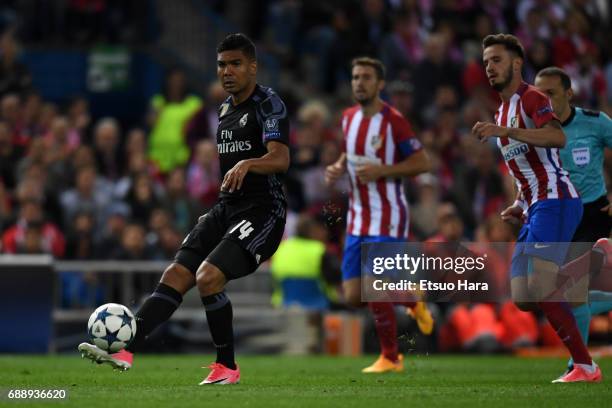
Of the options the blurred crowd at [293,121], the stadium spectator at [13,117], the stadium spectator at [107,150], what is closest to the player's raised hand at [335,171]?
the blurred crowd at [293,121]

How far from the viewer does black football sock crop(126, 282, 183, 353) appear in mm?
9625

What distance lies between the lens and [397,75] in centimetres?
2173

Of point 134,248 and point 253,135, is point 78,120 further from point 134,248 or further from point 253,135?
point 253,135

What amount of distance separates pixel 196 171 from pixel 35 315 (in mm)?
3634

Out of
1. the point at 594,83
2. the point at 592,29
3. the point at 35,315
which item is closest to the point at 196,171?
the point at 35,315

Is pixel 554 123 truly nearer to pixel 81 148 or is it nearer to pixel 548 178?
pixel 548 178

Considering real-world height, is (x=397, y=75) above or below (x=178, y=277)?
above

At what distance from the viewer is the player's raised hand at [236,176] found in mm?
9555

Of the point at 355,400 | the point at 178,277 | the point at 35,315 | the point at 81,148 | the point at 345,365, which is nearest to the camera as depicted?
Answer: the point at 355,400

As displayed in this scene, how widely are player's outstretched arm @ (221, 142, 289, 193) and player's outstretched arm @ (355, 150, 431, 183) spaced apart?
113 inches

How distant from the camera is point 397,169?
12695 mm

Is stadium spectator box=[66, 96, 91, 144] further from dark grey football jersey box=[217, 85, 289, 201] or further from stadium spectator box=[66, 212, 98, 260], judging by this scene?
dark grey football jersey box=[217, 85, 289, 201]

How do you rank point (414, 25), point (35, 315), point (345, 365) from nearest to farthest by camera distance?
1. point (345, 365)
2. point (35, 315)
3. point (414, 25)

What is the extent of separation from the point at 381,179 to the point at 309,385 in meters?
2.91
